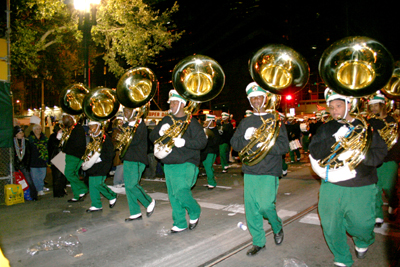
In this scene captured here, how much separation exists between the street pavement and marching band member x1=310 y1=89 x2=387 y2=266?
1.46 ft

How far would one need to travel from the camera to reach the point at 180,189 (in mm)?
4473

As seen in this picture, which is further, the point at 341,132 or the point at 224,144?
the point at 224,144

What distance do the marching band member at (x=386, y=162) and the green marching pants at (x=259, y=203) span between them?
1.99 meters

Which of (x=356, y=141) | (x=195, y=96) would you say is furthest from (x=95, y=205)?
(x=356, y=141)

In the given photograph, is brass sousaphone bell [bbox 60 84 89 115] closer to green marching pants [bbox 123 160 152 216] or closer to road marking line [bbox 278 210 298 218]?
green marching pants [bbox 123 160 152 216]

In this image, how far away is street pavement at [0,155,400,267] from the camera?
3705mm

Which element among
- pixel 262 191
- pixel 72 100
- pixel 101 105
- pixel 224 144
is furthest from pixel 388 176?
pixel 72 100

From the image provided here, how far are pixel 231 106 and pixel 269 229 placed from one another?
33.9 meters

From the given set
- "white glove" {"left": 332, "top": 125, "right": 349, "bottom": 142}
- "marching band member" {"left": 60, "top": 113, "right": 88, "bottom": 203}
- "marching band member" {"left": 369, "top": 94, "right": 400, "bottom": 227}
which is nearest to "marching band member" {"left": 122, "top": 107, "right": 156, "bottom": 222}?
"marching band member" {"left": 60, "top": 113, "right": 88, "bottom": 203}

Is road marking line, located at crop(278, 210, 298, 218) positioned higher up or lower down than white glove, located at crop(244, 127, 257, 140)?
lower down

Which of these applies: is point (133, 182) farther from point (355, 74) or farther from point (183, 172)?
point (355, 74)

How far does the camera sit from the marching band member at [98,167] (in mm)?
5688

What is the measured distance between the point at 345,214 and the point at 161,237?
2525mm

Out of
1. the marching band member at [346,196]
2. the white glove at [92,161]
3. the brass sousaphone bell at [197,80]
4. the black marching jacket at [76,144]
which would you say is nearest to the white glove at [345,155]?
the marching band member at [346,196]
